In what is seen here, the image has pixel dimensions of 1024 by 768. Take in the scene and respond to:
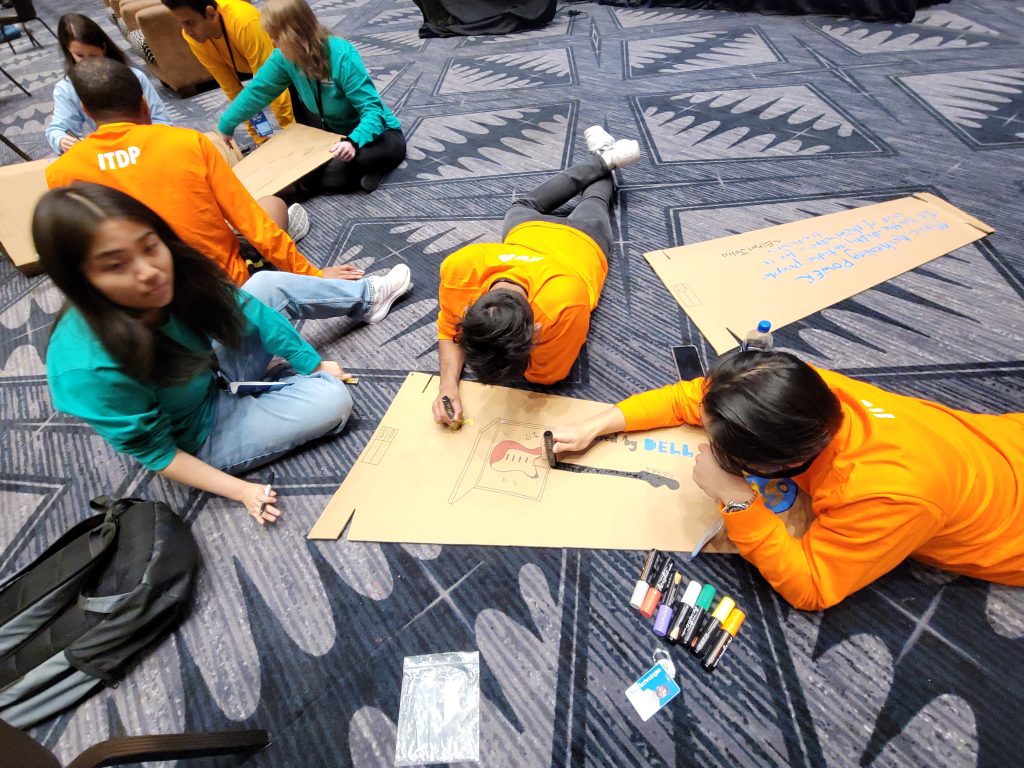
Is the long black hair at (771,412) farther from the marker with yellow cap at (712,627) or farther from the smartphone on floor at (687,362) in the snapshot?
the smartphone on floor at (687,362)

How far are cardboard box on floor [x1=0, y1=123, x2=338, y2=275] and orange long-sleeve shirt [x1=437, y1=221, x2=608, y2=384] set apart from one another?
3.21 ft

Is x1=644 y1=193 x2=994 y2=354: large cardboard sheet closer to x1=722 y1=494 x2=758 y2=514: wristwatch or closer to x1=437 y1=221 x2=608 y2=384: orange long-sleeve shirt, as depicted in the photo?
x1=437 y1=221 x2=608 y2=384: orange long-sleeve shirt

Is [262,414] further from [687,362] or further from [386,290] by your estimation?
[687,362]

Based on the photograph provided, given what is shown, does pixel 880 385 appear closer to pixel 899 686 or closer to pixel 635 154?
pixel 899 686

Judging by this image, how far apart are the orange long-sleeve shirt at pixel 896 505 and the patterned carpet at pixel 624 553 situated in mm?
104

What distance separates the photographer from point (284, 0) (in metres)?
1.50

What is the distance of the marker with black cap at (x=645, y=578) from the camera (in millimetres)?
816

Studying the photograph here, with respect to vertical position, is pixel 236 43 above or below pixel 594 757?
above

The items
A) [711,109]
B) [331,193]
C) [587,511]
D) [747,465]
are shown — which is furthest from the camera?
[711,109]

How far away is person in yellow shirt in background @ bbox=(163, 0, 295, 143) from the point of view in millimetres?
1707

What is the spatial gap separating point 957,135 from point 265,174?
94.8 inches

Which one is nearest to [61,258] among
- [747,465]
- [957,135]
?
[747,465]

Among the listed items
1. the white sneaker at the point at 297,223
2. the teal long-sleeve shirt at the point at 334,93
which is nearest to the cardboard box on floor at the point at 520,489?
the white sneaker at the point at 297,223

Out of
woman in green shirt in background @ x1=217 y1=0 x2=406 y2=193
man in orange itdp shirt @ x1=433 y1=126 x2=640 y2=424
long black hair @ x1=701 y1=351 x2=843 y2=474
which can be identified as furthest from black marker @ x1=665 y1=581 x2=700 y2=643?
woman in green shirt in background @ x1=217 y1=0 x2=406 y2=193
